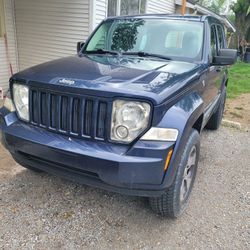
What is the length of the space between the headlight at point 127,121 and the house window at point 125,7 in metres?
6.08

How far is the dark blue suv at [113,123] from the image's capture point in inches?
80.7

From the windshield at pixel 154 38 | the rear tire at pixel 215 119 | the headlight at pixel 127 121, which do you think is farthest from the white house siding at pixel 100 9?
the headlight at pixel 127 121

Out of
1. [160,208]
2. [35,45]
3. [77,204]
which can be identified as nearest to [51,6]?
[35,45]

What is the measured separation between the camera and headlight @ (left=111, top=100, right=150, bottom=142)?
6.87ft

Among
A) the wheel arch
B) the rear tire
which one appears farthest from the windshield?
the rear tire

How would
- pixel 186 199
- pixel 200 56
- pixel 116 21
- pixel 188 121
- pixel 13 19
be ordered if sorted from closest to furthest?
pixel 188 121 → pixel 186 199 → pixel 200 56 → pixel 116 21 → pixel 13 19

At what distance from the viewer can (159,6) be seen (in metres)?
10.5

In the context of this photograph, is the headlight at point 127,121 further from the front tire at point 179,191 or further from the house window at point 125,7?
the house window at point 125,7

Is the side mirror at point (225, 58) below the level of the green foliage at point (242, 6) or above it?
below

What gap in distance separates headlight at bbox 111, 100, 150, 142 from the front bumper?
8cm

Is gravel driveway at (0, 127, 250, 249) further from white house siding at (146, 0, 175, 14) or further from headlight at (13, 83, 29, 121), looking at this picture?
white house siding at (146, 0, 175, 14)

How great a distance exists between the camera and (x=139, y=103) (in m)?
2.06

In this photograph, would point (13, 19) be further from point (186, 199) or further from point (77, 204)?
point (186, 199)

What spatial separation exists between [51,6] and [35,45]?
1183 mm
